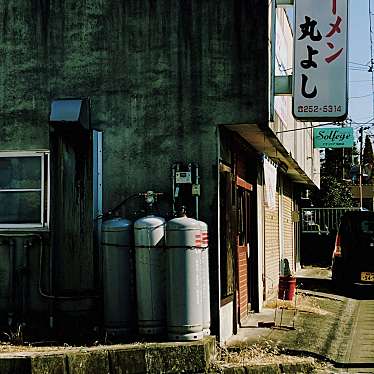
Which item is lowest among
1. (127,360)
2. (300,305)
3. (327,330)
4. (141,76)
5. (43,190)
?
(327,330)

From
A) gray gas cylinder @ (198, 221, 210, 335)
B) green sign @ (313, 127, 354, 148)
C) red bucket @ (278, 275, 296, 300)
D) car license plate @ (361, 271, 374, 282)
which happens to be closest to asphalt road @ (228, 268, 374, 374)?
red bucket @ (278, 275, 296, 300)

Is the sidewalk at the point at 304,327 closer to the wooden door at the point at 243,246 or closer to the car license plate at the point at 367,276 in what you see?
the wooden door at the point at 243,246

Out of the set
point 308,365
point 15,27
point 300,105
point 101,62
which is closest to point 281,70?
point 300,105

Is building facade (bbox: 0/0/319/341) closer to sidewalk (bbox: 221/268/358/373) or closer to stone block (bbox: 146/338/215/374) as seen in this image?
sidewalk (bbox: 221/268/358/373)

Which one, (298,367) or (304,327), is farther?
(304,327)

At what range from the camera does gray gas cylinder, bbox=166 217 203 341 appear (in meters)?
8.64

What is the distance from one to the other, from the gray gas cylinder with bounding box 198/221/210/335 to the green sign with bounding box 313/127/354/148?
13.1 metres

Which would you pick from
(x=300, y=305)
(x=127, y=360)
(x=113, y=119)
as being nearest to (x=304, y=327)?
(x=300, y=305)

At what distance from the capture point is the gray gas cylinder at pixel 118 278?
9086 mm

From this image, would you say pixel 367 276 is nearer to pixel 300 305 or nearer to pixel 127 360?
pixel 300 305

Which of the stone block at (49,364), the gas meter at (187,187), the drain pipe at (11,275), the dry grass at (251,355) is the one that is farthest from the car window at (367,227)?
the stone block at (49,364)

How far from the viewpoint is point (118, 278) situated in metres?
9.14

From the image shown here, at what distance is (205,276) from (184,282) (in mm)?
469

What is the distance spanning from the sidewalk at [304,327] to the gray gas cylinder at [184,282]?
1.06 metres
